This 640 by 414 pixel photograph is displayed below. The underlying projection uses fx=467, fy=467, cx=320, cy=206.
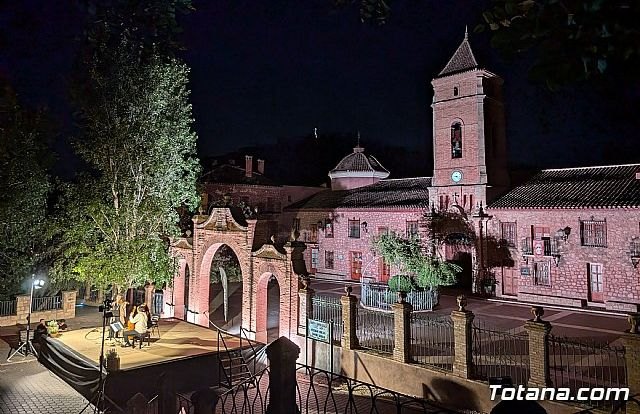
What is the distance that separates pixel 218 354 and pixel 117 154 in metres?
9.23

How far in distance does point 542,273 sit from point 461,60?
11.9 m

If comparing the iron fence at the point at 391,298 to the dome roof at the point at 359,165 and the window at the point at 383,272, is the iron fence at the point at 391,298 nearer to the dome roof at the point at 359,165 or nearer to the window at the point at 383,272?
the window at the point at 383,272

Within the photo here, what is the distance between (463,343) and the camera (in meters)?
11.1

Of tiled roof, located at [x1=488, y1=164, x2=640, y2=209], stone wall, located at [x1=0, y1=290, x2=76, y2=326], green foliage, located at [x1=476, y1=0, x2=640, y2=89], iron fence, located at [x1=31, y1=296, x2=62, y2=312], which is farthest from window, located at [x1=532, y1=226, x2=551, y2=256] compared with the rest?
iron fence, located at [x1=31, y1=296, x2=62, y2=312]

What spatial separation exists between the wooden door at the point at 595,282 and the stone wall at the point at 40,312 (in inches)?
930

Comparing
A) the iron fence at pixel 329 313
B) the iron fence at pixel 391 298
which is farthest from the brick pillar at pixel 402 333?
the iron fence at pixel 391 298

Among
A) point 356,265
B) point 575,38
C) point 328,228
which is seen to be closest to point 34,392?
point 575,38

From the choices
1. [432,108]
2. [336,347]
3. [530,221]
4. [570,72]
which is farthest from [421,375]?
[432,108]

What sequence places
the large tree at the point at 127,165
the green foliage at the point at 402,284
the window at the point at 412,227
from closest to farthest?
the large tree at the point at 127,165 < the green foliage at the point at 402,284 < the window at the point at 412,227

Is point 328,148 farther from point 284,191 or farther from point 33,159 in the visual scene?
point 33,159

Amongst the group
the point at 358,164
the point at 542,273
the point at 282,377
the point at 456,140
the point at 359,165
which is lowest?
the point at 282,377

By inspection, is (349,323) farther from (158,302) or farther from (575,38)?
(575,38)

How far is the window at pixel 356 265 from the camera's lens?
30609 millimetres

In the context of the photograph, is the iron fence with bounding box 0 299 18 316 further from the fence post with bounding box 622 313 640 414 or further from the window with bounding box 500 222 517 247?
the window with bounding box 500 222 517 247
